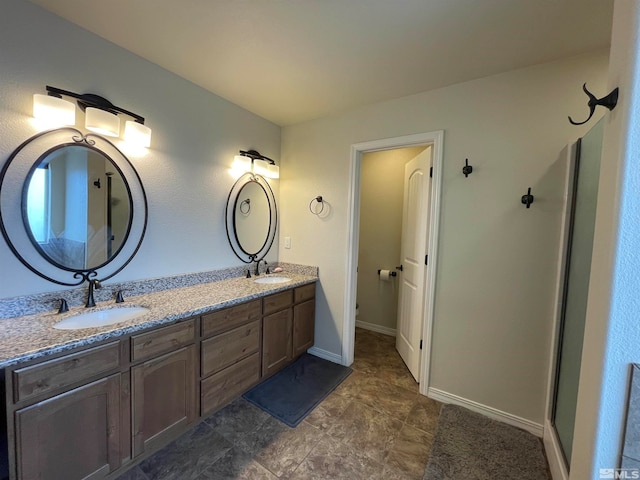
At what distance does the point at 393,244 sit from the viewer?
3.37m

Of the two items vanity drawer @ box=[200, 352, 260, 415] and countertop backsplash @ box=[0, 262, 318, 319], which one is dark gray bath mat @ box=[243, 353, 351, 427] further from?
countertop backsplash @ box=[0, 262, 318, 319]

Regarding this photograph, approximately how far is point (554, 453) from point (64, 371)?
258cm

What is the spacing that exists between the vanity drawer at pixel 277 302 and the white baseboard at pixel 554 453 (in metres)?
1.97

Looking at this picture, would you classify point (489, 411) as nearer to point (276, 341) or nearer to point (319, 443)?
point (319, 443)

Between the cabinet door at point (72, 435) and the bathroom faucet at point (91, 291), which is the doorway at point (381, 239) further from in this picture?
the cabinet door at point (72, 435)

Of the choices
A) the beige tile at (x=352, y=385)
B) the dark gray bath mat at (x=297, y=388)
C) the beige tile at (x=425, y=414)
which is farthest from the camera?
the beige tile at (x=352, y=385)

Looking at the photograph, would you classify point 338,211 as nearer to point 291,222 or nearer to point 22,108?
point 291,222

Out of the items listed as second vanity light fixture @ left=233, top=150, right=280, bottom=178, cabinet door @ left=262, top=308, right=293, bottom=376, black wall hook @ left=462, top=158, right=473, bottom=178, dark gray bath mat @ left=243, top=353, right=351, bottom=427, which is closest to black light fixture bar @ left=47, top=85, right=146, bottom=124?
second vanity light fixture @ left=233, top=150, right=280, bottom=178

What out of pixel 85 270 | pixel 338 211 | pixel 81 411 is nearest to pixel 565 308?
pixel 338 211

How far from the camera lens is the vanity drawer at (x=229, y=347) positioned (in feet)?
5.57

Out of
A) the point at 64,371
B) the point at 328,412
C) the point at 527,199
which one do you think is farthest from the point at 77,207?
the point at 527,199

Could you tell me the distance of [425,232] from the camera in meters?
2.21

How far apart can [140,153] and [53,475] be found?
1789 mm

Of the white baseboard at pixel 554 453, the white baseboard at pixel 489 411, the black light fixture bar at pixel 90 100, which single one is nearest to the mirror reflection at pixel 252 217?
the black light fixture bar at pixel 90 100
